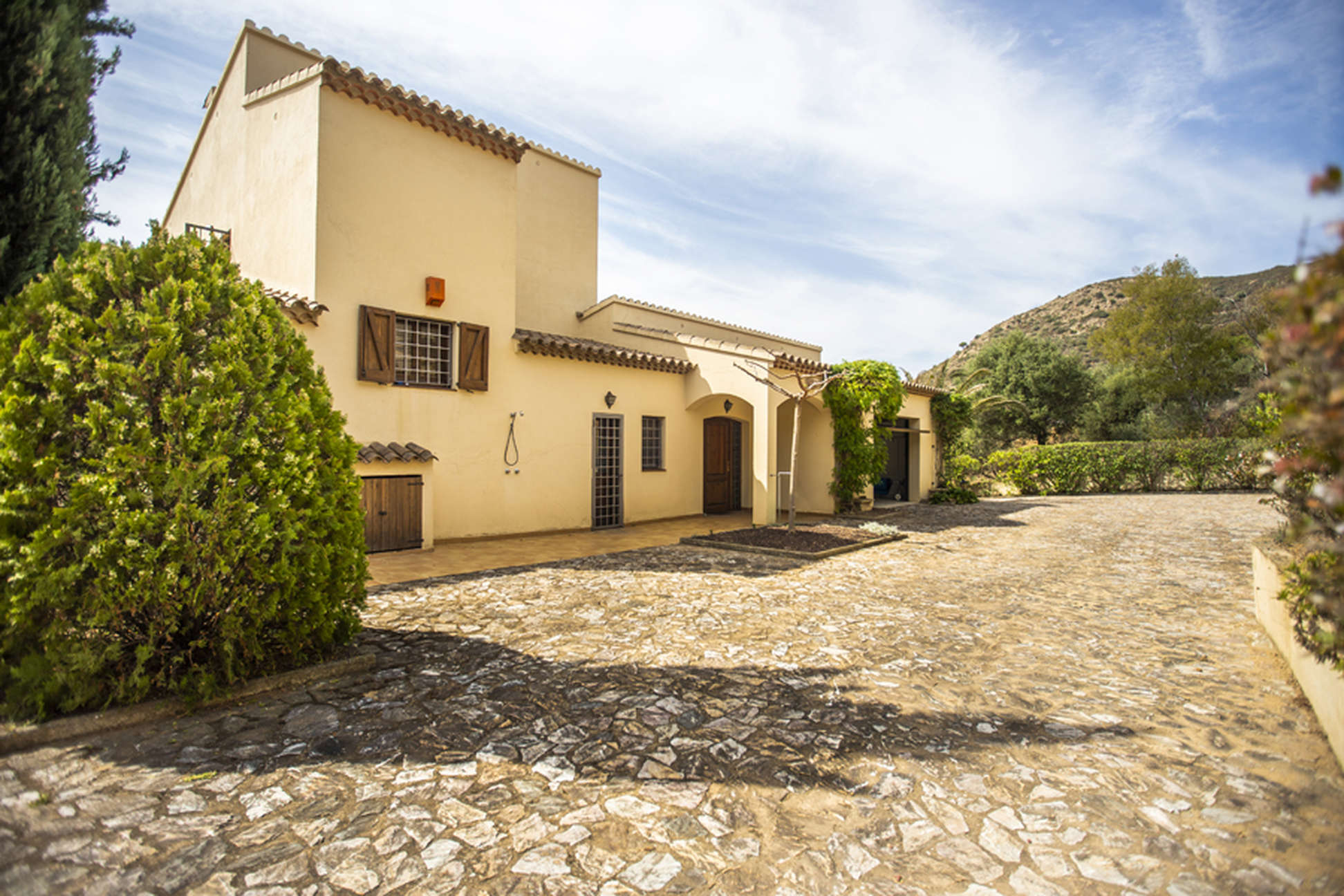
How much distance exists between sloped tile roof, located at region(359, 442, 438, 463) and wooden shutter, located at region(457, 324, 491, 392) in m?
1.37

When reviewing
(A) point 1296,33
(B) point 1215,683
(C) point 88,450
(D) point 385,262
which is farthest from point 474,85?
(B) point 1215,683

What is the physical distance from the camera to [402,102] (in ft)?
32.3

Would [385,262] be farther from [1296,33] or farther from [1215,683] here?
[1215,683]

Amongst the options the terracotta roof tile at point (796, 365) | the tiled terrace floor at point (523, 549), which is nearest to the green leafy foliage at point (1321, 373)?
the tiled terrace floor at point (523, 549)

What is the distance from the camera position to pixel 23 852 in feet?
7.73

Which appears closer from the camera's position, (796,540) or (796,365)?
(796,540)

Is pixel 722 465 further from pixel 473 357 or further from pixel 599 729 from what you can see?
pixel 599 729

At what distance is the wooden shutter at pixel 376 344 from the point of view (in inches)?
370

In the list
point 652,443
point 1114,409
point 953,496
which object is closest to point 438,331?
point 652,443

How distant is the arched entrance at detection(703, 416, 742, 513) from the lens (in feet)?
49.6

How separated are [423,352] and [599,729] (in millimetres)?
8326

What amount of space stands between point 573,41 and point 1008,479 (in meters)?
19.9

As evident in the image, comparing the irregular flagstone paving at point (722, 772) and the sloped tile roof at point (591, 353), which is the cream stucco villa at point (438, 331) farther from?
the irregular flagstone paving at point (722, 772)

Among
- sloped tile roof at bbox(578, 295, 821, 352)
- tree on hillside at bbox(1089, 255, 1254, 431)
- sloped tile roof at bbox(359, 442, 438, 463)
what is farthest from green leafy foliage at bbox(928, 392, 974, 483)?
sloped tile roof at bbox(359, 442, 438, 463)
